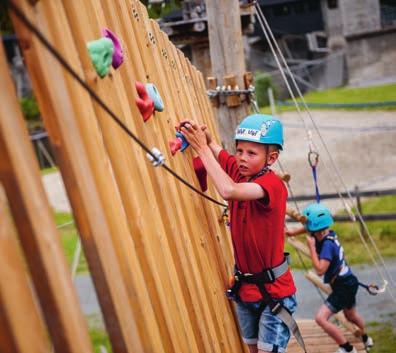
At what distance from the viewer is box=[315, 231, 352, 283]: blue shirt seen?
232 inches

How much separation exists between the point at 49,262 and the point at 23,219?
13 centimetres

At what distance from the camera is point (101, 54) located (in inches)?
89.5

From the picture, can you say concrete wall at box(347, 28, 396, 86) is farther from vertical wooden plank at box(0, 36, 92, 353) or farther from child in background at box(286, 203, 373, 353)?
vertical wooden plank at box(0, 36, 92, 353)

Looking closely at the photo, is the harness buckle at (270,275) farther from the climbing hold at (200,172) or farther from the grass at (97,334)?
the grass at (97,334)

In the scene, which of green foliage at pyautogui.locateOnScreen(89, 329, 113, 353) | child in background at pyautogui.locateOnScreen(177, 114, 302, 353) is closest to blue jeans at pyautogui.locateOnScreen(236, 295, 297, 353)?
child in background at pyautogui.locateOnScreen(177, 114, 302, 353)

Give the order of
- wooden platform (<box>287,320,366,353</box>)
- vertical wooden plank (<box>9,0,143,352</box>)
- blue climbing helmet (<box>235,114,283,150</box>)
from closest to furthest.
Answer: vertical wooden plank (<box>9,0,143,352</box>), blue climbing helmet (<box>235,114,283,150</box>), wooden platform (<box>287,320,366,353</box>)

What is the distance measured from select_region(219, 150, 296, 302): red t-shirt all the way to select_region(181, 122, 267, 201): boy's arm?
0.34 feet

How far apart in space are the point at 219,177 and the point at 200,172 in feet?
2.66

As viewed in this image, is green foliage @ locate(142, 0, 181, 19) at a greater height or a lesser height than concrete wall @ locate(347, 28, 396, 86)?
greater

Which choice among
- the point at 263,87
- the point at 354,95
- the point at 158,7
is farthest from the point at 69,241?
the point at 263,87

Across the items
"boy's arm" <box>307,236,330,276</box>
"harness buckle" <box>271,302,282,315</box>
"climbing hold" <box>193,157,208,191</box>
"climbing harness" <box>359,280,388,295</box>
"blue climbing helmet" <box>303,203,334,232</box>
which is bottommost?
"climbing harness" <box>359,280,388,295</box>

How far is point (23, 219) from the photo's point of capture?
1.57 metres

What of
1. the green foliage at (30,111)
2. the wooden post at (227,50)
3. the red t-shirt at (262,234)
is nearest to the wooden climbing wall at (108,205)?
the red t-shirt at (262,234)

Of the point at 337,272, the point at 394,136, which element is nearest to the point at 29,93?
the point at 394,136
